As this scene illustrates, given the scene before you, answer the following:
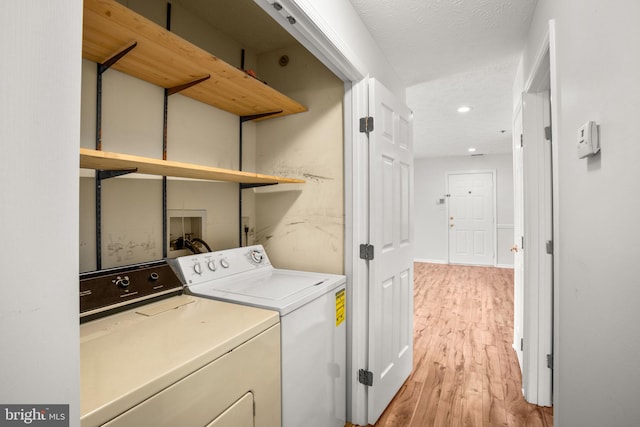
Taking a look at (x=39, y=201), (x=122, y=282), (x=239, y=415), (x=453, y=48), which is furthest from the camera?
(x=453, y=48)

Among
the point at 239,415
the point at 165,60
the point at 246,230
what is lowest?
the point at 239,415

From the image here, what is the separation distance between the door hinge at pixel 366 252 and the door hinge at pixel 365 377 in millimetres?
640

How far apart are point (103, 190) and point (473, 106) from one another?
344cm

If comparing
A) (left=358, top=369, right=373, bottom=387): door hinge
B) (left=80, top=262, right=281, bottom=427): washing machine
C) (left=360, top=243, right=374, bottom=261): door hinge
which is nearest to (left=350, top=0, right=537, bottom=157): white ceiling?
(left=360, top=243, right=374, bottom=261): door hinge

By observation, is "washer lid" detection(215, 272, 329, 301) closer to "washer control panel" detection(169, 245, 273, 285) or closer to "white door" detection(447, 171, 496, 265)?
"washer control panel" detection(169, 245, 273, 285)

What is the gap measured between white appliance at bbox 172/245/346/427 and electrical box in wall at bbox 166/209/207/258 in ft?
0.76

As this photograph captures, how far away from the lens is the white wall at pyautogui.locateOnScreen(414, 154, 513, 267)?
6.40 metres

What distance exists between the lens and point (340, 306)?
173 centimetres

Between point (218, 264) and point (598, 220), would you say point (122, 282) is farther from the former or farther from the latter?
point (598, 220)

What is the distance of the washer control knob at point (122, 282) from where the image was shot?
122 centimetres

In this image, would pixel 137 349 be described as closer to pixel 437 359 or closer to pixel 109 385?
pixel 109 385

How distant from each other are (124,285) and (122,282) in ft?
0.05

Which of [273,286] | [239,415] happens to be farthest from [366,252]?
[239,415]

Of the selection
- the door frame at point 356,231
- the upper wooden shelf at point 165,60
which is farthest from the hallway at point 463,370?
the upper wooden shelf at point 165,60
